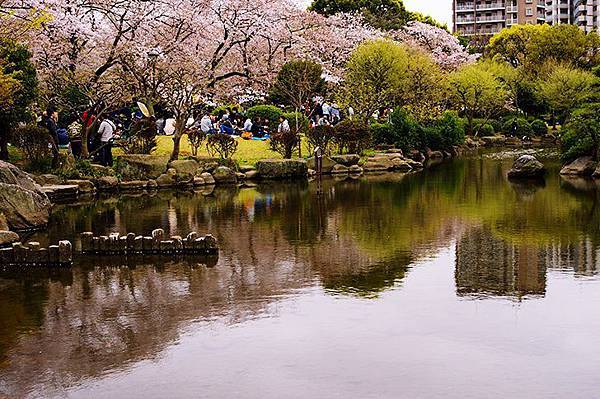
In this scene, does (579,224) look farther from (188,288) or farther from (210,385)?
(210,385)

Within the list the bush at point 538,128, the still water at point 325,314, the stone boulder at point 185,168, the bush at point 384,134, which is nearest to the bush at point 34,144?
the stone boulder at point 185,168

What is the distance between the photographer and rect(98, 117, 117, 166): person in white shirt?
24969mm

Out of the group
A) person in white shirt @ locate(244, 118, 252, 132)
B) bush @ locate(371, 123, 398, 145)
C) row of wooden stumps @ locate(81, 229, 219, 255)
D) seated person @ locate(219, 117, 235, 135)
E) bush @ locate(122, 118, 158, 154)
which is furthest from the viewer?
person in white shirt @ locate(244, 118, 252, 132)

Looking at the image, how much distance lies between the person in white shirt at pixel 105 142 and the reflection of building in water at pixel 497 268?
14252 millimetres

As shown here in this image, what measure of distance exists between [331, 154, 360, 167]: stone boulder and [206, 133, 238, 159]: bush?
150 inches

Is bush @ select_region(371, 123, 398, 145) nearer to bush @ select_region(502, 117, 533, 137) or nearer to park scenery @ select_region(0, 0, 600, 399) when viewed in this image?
park scenery @ select_region(0, 0, 600, 399)

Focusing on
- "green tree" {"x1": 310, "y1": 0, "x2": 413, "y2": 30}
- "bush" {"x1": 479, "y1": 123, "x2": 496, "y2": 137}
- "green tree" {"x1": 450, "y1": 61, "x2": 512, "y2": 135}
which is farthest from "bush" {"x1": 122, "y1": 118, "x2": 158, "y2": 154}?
"green tree" {"x1": 310, "y1": 0, "x2": 413, "y2": 30}

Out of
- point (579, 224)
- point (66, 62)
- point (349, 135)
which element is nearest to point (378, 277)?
point (579, 224)

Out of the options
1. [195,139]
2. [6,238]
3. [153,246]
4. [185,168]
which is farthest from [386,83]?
[153,246]

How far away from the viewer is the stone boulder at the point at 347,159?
29281mm

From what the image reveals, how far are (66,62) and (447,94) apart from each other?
1008 inches

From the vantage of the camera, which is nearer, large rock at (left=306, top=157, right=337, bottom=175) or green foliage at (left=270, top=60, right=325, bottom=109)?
large rock at (left=306, top=157, right=337, bottom=175)

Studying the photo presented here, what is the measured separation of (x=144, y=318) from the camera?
9.05 m

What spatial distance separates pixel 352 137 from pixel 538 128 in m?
25.5
